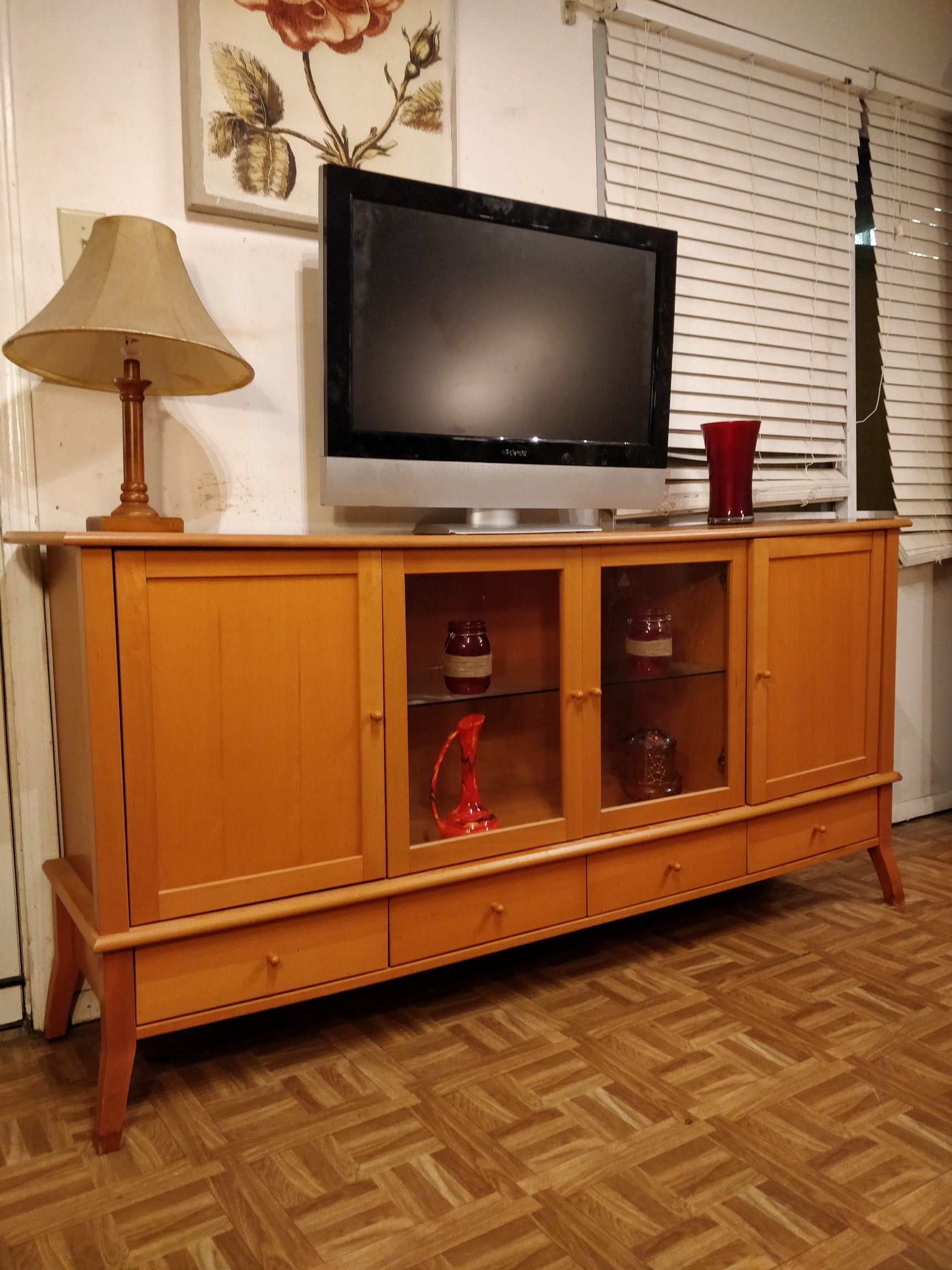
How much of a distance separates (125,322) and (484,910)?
114 centimetres

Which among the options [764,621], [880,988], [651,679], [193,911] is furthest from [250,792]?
[880,988]

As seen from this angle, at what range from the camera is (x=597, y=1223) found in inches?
47.8

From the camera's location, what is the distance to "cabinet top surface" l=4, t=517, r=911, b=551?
135 cm

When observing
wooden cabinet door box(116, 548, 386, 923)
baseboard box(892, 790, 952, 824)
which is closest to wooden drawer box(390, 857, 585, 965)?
wooden cabinet door box(116, 548, 386, 923)

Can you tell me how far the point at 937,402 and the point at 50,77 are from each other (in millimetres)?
2523

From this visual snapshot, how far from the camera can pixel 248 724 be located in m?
1.47

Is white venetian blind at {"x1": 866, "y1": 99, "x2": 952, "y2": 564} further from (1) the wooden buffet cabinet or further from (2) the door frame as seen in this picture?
(2) the door frame

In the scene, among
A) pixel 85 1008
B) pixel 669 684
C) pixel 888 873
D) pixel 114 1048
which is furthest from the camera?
pixel 888 873

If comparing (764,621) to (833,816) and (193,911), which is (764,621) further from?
(193,911)

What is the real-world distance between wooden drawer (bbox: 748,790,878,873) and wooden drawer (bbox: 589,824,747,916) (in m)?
0.05

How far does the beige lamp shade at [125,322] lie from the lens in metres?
1.42

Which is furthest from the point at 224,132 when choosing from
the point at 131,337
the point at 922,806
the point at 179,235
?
the point at 922,806

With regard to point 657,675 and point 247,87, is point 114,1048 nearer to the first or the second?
point 657,675

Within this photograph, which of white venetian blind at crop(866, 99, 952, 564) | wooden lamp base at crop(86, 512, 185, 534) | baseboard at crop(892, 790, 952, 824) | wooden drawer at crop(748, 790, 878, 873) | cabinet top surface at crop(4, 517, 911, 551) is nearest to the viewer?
cabinet top surface at crop(4, 517, 911, 551)
